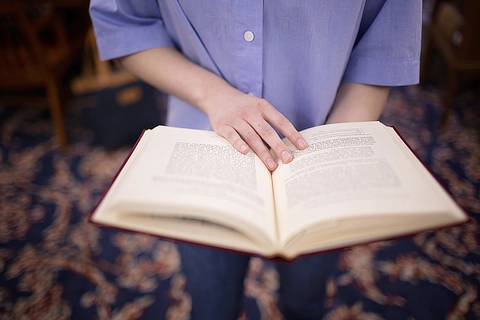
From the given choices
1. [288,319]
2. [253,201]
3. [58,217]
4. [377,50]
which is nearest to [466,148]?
[288,319]

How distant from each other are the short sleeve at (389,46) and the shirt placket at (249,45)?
17 cm

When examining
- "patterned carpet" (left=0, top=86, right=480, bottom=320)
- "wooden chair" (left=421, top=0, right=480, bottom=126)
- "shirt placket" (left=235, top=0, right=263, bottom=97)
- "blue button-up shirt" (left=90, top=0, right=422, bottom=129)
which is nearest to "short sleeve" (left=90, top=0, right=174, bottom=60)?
"blue button-up shirt" (left=90, top=0, right=422, bottom=129)

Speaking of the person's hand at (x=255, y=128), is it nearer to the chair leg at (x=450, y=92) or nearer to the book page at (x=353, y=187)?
the book page at (x=353, y=187)

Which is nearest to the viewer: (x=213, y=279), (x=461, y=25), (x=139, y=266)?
(x=213, y=279)

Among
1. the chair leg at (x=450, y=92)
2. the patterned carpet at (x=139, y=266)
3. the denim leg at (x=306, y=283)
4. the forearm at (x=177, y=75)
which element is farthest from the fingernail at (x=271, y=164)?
the chair leg at (x=450, y=92)

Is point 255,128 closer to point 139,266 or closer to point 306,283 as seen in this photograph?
point 306,283

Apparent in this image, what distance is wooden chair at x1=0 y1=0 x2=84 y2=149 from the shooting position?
148cm

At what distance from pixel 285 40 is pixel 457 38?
5.00ft

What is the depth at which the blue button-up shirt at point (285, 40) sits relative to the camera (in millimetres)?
555

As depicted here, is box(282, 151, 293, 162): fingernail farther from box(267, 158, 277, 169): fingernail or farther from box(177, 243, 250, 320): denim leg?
box(177, 243, 250, 320): denim leg

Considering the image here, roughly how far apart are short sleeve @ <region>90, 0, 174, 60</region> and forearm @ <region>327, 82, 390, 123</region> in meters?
0.32

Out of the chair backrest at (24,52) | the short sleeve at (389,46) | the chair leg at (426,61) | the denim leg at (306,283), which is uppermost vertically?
the short sleeve at (389,46)

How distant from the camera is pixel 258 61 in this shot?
0.59m

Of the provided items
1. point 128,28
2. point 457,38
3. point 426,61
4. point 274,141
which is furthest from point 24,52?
point 426,61
